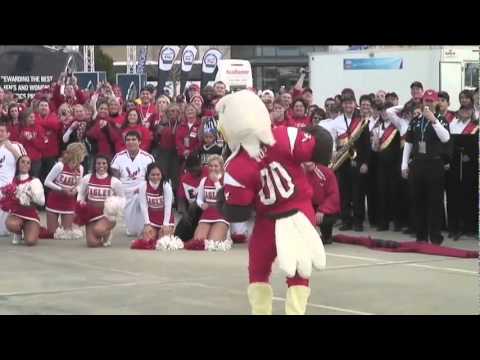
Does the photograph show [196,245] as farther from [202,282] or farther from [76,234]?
[202,282]

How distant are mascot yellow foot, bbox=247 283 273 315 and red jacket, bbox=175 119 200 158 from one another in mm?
7411

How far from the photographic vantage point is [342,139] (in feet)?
43.1

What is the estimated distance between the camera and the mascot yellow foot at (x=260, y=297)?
22.0 ft

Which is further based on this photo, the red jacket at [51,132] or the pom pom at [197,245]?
the red jacket at [51,132]

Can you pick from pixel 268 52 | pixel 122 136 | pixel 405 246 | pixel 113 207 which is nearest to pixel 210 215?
pixel 113 207

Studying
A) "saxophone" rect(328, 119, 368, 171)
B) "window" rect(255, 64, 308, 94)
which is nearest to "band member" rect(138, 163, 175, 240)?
"saxophone" rect(328, 119, 368, 171)

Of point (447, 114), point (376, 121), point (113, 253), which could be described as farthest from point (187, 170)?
point (447, 114)

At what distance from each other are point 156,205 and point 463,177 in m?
4.10

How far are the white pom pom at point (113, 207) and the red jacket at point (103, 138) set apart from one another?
8.87ft

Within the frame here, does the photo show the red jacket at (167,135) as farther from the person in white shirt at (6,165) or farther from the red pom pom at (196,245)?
the red pom pom at (196,245)

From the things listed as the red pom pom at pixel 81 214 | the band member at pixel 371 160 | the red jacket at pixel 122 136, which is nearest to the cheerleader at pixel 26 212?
the red pom pom at pixel 81 214

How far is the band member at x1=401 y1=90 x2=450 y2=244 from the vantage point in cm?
1153

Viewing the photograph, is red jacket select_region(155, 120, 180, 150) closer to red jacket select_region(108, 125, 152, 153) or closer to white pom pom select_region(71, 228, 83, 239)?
red jacket select_region(108, 125, 152, 153)
